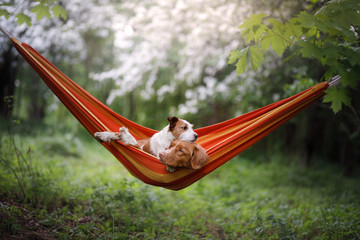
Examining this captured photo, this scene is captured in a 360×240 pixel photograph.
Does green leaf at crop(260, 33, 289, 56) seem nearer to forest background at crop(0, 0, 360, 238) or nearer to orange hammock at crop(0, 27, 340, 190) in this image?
orange hammock at crop(0, 27, 340, 190)

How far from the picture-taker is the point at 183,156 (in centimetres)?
170

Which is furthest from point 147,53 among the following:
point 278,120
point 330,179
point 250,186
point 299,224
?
point 330,179

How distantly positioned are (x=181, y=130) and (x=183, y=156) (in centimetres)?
25

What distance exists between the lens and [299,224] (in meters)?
2.51

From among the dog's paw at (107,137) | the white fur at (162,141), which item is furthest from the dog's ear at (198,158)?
the dog's paw at (107,137)

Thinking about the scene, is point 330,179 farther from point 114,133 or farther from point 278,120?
point 114,133

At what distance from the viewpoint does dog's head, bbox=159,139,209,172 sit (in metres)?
1.71

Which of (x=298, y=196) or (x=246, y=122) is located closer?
(x=246, y=122)

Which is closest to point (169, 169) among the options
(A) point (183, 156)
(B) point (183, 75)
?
(A) point (183, 156)

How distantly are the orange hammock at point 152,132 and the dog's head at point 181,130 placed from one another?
17 cm

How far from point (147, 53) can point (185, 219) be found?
10.0 ft

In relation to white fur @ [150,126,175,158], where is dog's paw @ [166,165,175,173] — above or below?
below

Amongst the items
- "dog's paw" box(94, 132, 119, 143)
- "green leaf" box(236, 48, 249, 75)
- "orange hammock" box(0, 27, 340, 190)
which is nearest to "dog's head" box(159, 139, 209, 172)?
"orange hammock" box(0, 27, 340, 190)

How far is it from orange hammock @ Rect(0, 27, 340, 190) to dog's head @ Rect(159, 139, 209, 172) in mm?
100
